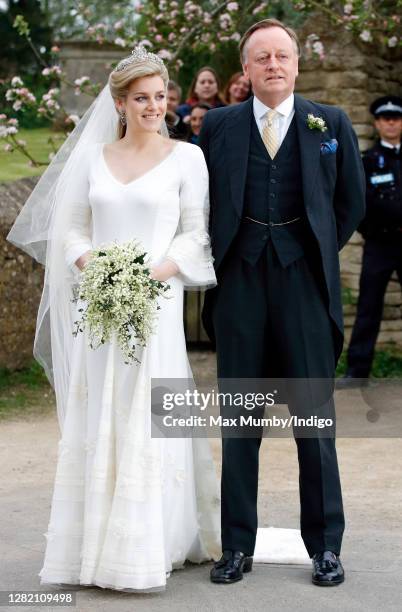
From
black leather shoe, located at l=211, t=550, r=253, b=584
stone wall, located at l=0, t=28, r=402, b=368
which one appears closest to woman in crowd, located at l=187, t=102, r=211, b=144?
stone wall, located at l=0, t=28, r=402, b=368

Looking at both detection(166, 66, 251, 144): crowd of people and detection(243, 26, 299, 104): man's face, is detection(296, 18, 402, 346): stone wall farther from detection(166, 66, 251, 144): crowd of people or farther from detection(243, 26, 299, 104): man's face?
detection(243, 26, 299, 104): man's face

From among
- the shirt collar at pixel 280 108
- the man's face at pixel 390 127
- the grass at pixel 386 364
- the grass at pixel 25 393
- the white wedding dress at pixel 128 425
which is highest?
the shirt collar at pixel 280 108

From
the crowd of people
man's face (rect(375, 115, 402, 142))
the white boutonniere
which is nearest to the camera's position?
the white boutonniere

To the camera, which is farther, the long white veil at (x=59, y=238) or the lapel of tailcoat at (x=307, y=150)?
the long white veil at (x=59, y=238)

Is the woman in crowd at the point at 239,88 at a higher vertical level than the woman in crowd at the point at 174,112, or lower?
higher

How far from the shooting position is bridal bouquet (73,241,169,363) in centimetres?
458

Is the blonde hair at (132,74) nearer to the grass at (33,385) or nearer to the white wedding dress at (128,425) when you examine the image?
the white wedding dress at (128,425)

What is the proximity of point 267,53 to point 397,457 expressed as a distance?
3.26 metres

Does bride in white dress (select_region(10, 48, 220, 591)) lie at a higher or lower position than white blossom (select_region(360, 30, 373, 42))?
lower

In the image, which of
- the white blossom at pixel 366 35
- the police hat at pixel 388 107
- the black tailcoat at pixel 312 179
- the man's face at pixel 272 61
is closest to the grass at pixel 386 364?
the police hat at pixel 388 107

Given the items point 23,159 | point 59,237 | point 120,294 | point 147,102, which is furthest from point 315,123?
point 23,159

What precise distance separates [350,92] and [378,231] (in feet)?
5.92

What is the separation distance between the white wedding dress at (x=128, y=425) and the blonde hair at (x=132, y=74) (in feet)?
0.89

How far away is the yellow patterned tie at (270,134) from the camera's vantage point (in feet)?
15.9
